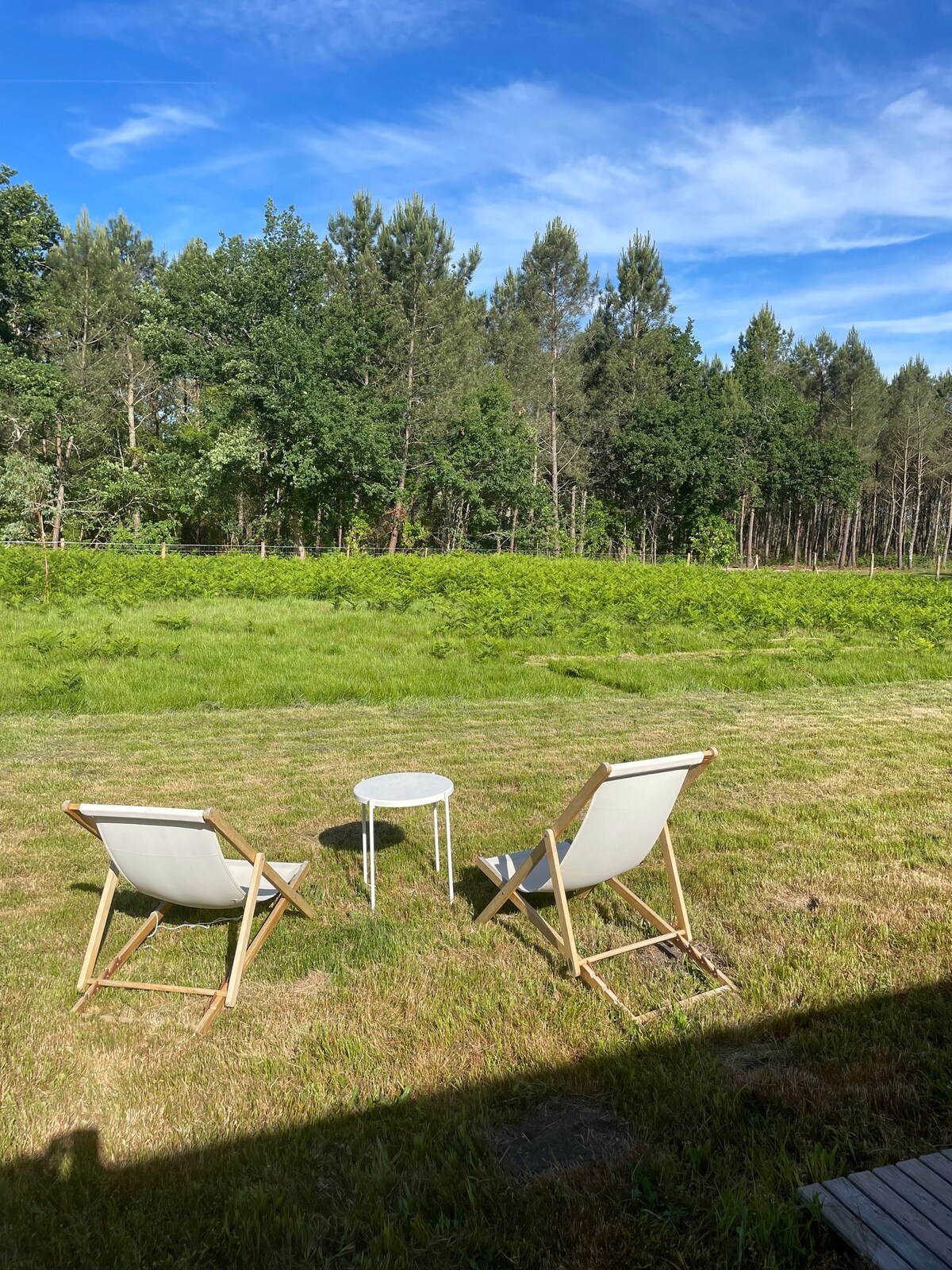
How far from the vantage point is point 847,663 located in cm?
1262

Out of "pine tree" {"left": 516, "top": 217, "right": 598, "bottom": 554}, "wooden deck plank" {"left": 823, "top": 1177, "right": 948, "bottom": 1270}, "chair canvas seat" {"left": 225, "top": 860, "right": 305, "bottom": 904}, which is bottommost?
"wooden deck plank" {"left": 823, "top": 1177, "right": 948, "bottom": 1270}

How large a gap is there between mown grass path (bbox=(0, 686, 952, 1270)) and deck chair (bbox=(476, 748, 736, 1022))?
0.14 m

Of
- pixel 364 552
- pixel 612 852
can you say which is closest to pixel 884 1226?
pixel 612 852

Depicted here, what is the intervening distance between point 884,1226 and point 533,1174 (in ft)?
3.12

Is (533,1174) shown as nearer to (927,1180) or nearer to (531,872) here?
(927,1180)

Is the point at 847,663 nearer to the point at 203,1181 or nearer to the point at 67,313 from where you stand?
the point at 203,1181

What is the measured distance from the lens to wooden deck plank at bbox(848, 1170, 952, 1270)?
205 cm

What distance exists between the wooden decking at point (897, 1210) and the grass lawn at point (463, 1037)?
10 cm

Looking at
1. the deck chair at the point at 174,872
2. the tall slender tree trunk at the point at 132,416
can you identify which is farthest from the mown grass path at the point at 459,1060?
the tall slender tree trunk at the point at 132,416

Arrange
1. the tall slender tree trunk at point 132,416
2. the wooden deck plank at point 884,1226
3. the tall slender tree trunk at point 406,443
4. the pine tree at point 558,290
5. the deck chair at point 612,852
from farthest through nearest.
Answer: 1. the pine tree at point 558,290
2. the tall slender tree trunk at point 406,443
3. the tall slender tree trunk at point 132,416
4. the deck chair at point 612,852
5. the wooden deck plank at point 884,1226

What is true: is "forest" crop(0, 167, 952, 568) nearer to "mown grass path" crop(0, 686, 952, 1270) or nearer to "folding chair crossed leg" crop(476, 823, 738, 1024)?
"mown grass path" crop(0, 686, 952, 1270)

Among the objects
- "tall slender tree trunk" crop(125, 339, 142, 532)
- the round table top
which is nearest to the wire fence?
"tall slender tree trunk" crop(125, 339, 142, 532)

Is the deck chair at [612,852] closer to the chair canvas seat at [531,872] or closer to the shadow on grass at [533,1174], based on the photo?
the chair canvas seat at [531,872]

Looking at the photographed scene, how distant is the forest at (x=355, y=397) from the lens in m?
34.0
